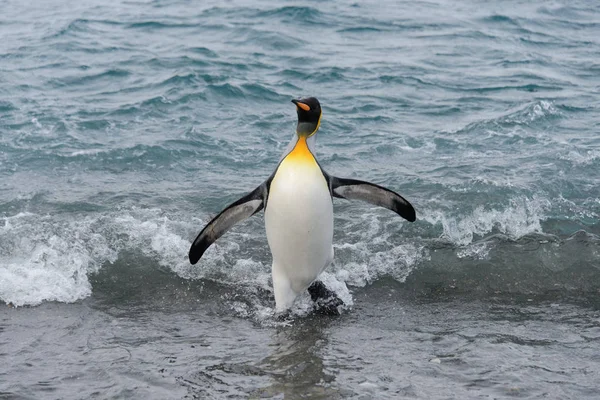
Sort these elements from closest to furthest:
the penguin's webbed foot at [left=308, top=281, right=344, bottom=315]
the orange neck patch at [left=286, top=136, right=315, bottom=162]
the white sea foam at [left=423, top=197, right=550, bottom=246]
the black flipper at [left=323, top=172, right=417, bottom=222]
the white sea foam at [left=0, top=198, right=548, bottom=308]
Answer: the orange neck patch at [left=286, top=136, right=315, bottom=162] → the penguin's webbed foot at [left=308, top=281, right=344, bottom=315] → the black flipper at [left=323, top=172, right=417, bottom=222] → the white sea foam at [left=0, top=198, right=548, bottom=308] → the white sea foam at [left=423, top=197, right=550, bottom=246]

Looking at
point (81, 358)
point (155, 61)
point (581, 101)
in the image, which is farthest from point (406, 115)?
point (81, 358)

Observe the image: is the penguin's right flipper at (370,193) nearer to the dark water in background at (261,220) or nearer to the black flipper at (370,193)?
the black flipper at (370,193)

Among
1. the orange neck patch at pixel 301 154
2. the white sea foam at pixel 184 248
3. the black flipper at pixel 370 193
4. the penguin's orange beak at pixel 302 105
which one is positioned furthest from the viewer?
the white sea foam at pixel 184 248

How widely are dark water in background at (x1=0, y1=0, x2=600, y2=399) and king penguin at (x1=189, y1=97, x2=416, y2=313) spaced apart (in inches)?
9.4

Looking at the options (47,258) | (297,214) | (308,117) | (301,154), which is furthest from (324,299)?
(47,258)

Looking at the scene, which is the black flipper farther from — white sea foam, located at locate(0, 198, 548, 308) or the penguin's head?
white sea foam, located at locate(0, 198, 548, 308)

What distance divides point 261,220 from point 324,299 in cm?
183

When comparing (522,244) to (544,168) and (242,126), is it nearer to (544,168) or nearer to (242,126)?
(544,168)

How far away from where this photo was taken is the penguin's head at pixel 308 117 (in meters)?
5.13

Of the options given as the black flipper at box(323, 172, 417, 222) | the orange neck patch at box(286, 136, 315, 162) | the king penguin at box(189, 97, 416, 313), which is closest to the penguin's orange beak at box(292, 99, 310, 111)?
the king penguin at box(189, 97, 416, 313)

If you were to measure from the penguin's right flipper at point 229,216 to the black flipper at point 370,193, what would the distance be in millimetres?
486

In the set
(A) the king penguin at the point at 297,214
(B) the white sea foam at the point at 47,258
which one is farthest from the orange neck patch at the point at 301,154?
(B) the white sea foam at the point at 47,258

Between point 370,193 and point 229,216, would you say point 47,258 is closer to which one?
point 229,216

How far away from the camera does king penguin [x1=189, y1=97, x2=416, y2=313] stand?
5.11m
